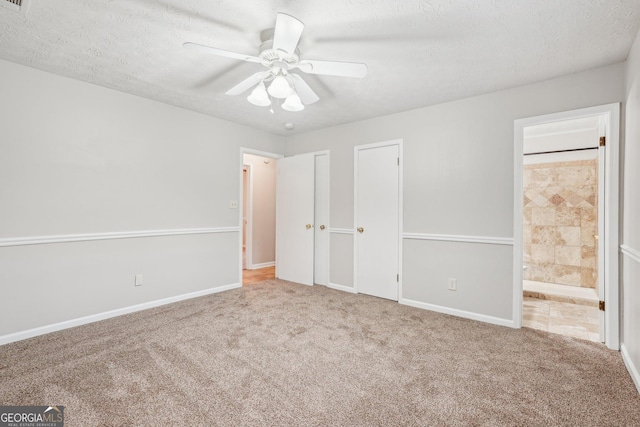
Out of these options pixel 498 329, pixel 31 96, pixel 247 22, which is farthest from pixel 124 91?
pixel 498 329

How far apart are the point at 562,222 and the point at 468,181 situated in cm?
290

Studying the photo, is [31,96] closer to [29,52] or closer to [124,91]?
[29,52]

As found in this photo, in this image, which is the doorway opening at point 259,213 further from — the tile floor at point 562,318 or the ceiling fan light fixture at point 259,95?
the tile floor at point 562,318

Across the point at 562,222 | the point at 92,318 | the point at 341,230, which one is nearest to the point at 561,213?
the point at 562,222

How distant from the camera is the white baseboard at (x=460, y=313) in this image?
2984 millimetres

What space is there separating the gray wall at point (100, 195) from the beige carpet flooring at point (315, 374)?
0.39 m

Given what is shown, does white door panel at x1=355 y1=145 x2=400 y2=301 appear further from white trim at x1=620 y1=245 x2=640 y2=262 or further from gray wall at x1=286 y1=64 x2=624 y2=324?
white trim at x1=620 y1=245 x2=640 y2=262

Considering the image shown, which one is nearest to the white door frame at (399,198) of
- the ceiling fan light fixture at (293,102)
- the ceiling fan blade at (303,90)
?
the ceiling fan blade at (303,90)

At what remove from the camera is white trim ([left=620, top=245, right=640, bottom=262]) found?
1.99m

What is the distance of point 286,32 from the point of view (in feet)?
5.50

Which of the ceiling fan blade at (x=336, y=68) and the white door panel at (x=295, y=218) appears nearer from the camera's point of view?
the ceiling fan blade at (x=336, y=68)

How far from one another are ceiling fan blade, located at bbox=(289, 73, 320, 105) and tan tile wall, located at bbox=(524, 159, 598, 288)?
449 centimetres

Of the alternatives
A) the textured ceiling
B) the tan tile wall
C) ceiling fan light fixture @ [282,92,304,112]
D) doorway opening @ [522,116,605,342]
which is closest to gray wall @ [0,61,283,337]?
the textured ceiling

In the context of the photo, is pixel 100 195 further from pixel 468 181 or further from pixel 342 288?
pixel 468 181
